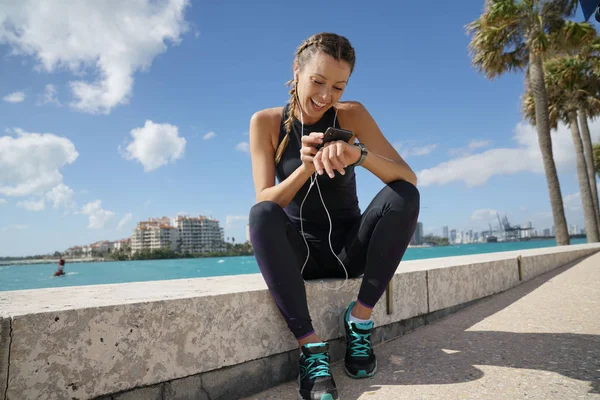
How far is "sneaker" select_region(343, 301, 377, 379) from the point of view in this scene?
1.74 meters

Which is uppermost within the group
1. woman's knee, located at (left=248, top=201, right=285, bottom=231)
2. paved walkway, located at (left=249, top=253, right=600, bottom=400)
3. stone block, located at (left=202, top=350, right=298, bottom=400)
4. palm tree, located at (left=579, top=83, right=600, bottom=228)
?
palm tree, located at (left=579, top=83, right=600, bottom=228)

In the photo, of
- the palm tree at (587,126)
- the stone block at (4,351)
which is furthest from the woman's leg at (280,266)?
the palm tree at (587,126)

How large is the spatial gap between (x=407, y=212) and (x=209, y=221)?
406 feet

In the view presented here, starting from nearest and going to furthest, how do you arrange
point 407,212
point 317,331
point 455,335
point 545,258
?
point 407,212, point 317,331, point 455,335, point 545,258

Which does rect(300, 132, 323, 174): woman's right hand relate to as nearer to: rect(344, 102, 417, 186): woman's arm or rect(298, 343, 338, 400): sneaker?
rect(344, 102, 417, 186): woman's arm

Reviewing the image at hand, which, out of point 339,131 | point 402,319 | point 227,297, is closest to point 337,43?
point 339,131

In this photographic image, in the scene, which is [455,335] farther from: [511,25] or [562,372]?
[511,25]

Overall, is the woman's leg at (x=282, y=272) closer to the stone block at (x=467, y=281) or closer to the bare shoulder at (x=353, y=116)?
the bare shoulder at (x=353, y=116)

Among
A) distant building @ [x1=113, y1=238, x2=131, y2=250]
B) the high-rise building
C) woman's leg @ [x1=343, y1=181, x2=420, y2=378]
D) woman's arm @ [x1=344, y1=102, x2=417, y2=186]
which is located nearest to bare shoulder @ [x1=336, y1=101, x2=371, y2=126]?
woman's arm @ [x1=344, y1=102, x2=417, y2=186]

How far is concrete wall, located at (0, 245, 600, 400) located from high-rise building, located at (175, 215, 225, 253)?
354ft

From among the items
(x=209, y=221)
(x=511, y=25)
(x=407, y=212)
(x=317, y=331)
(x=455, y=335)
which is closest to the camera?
(x=407, y=212)

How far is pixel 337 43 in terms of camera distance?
1.85 meters

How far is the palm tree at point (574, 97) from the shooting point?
1292 centimetres

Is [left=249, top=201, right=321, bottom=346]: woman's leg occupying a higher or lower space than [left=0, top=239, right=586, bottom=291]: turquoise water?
higher
